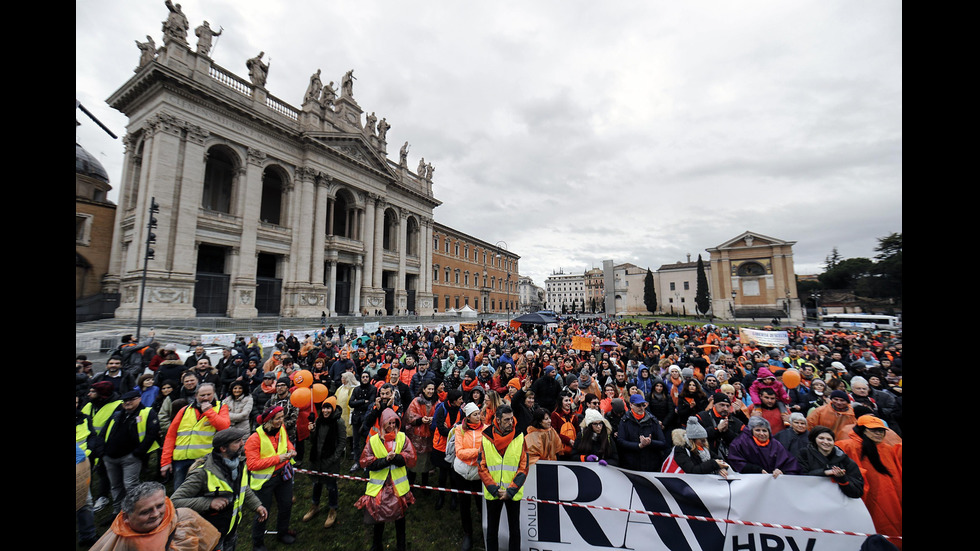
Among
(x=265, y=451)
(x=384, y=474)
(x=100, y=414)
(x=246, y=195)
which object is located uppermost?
(x=246, y=195)

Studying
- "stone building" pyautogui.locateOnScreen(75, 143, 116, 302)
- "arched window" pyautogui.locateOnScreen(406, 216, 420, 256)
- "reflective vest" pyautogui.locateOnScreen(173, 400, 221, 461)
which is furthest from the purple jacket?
"arched window" pyautogui.locateOnScreen(406, 216, 420, 256)

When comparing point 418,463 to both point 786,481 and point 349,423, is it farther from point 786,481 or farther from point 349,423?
point 786,481

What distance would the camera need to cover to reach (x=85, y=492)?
3.45 metres

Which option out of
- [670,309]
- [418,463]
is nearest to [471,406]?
[418,463]

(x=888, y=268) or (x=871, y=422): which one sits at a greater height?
(x=888, y=268)

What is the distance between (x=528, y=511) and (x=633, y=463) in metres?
1.44

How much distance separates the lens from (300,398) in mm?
4746

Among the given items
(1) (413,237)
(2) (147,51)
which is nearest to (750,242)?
(1) (413,237)

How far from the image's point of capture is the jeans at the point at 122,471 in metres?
4.26

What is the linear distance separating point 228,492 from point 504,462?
262 centimetres

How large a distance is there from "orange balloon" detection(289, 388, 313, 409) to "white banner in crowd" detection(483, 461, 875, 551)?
3037 millimetres

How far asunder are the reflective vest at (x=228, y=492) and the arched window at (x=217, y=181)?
95.5 ft

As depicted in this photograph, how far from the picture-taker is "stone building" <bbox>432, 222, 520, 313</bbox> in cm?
4525

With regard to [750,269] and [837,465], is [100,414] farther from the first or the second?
[750,269]
